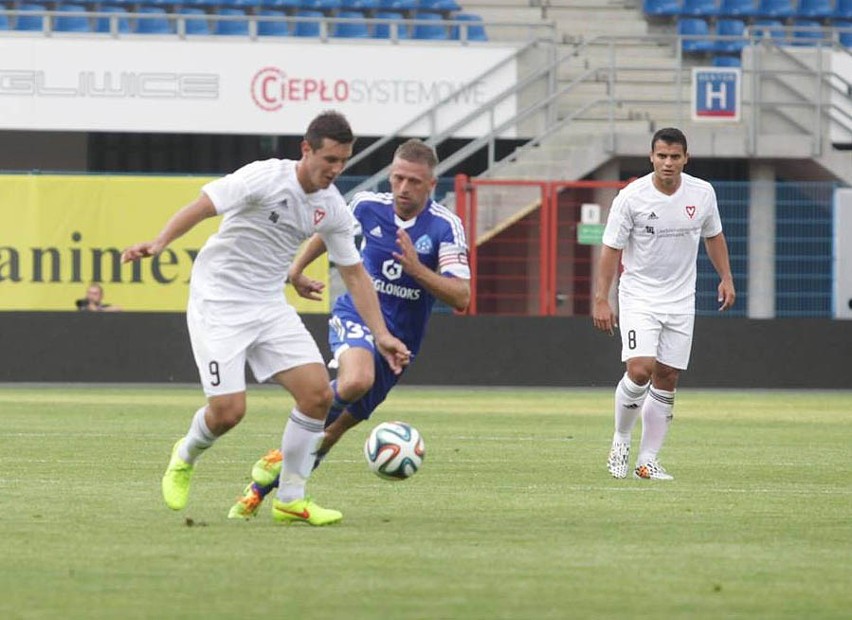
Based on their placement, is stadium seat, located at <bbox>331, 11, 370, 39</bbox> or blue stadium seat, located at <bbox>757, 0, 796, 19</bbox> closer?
stadium seat, located at <bbox>331, 11, 370, 39</bbox>

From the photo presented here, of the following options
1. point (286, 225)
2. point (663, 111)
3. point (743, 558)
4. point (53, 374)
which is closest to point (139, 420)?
point (53, 374)

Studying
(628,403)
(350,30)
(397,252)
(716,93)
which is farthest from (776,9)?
(397,252)

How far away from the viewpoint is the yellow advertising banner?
26125 millimetres

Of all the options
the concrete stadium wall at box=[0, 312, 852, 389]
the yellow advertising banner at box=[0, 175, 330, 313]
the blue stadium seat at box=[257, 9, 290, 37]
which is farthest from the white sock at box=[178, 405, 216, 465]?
the blue stadium seat at box=[257, 9, 290, 37]

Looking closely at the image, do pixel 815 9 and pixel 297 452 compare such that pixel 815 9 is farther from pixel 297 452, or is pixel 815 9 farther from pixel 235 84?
pixel 297 452

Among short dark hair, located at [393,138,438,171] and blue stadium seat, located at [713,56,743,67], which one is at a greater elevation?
blue stadium seat, located at [713,56,743,67]

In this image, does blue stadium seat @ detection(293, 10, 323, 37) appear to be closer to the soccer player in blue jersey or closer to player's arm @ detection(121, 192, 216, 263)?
the soccer player in blue jersey

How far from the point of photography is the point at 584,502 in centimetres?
1088

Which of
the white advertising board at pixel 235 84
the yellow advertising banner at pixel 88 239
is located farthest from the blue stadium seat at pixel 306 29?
the yellow advertising banner at pixel 88 239

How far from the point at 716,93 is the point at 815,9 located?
515 cm

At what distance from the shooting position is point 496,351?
2575 cm

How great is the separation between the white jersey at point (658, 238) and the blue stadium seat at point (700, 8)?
64.0 feet

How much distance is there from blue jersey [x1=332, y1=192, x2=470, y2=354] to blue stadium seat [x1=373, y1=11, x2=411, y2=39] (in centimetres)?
1901

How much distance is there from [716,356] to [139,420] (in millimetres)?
10085
